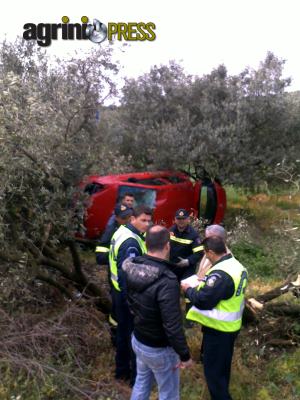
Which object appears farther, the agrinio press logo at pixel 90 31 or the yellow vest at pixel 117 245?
the agrinio press logo at pixel 90 31

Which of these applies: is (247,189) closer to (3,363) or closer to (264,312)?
(264,312)

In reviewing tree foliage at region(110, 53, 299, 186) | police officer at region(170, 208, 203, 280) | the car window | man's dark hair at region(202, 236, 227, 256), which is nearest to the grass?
police officer at region(170, 208, 203, 280)

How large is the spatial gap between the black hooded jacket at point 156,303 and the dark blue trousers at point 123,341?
3.11 ft

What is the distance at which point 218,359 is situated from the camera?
342cm

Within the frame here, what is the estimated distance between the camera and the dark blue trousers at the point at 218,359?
339cm

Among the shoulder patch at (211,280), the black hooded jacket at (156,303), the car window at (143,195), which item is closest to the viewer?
the black hooded jacket at (156,303)

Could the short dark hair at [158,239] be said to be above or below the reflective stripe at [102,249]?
above

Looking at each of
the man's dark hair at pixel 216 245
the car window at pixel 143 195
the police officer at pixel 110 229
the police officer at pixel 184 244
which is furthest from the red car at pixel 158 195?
the man's dark hair at pixel 216 245

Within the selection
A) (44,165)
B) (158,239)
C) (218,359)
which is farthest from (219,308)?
(44,165)

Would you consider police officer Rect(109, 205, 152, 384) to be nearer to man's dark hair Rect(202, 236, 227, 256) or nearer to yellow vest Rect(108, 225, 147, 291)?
yellow vest Rect(108, 225, 147, 291)

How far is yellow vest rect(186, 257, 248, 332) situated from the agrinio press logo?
4757mm

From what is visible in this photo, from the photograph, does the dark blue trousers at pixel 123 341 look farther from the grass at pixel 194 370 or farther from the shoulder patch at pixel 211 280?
the shoulder patch at pixel 211 280

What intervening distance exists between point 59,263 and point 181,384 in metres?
2.02

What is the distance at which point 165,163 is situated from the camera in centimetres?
1045
